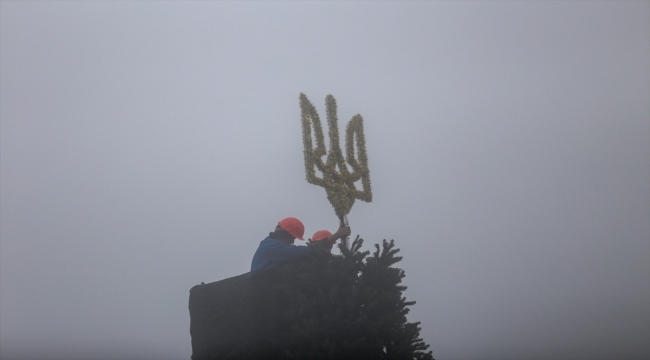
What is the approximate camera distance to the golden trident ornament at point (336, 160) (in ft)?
25.7

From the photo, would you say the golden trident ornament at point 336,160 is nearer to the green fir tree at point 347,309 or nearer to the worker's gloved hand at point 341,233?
the worker's gloved hand at point 341,233

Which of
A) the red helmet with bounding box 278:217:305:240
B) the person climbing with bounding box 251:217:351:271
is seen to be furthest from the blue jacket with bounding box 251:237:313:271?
the red helmet with bounding box 278:217:305:240

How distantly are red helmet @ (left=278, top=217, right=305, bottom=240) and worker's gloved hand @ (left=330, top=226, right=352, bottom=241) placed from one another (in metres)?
0.42

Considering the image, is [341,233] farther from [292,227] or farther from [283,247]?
[283,247]

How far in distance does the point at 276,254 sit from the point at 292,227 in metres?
0.47

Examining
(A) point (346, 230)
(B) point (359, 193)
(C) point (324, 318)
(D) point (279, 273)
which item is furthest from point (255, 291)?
(B) point (359, 193)

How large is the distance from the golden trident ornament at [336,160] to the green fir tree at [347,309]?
93 centimetres

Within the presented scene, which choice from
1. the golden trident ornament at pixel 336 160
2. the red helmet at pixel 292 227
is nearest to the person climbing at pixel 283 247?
the red helmet at pixel 292 227

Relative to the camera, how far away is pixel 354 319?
6.54 m

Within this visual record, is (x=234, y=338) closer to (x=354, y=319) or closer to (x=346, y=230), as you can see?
(x=354, y=319)

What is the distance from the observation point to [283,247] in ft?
23.0

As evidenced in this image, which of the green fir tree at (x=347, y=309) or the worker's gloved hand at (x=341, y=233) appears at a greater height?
the worker's gloved hand at (x=341, y=233)

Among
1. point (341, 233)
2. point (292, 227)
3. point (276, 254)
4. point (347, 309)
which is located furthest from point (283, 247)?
point (347, 309)

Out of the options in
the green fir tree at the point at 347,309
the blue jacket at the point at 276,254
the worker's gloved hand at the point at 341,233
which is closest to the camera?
the green fir tree at the point at 347,309
